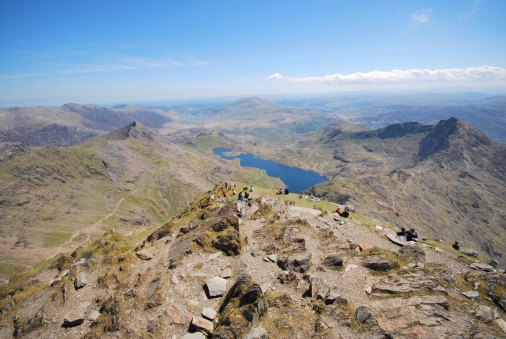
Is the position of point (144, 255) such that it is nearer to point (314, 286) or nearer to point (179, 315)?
point (179, 315)

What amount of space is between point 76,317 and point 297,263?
2075cm

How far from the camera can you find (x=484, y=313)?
15.2 metres

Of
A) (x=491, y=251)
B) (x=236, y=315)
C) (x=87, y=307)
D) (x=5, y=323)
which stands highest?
(x=236, y=315)

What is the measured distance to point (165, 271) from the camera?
79.5ft

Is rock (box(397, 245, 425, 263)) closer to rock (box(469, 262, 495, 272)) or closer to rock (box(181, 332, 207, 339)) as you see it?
rock (box(469, 262, 495, 272))

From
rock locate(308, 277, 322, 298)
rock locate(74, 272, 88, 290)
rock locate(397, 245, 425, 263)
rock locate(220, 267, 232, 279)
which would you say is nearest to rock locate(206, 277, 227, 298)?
rock locate(220, 267, 232, 279)

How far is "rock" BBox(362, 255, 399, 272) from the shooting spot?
20609mm

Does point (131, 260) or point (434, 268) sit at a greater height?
point (434, 268)

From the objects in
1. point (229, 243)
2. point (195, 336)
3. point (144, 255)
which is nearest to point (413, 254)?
point (229, 243)

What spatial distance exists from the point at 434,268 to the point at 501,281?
4166 mm

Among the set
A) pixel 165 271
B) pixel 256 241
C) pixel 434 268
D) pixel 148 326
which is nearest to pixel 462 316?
pixel 434 268

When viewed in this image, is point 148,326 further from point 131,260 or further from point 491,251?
point 491,251

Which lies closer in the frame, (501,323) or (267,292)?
(501,323)

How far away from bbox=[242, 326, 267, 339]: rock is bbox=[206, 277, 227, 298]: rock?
629 cm
